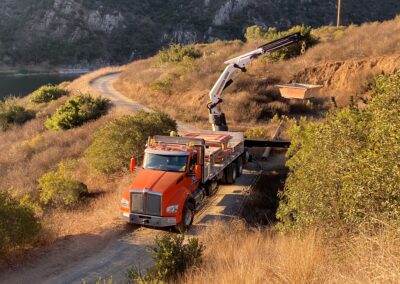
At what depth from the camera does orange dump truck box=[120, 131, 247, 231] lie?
1245 centimetres

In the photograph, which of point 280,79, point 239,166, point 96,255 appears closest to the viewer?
point 96,255

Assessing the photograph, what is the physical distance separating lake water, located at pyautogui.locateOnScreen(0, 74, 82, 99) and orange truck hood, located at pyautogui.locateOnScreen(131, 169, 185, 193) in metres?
61.3

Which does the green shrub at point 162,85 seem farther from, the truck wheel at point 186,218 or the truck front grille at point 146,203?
the truck front grille at point 146,203

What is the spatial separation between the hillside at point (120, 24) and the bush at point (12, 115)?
217ft

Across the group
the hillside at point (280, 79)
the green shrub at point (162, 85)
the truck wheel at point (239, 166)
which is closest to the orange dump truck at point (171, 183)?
the truck wheel at point (239, 166)

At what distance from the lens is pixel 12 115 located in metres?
38.1

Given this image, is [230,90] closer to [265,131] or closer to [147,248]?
[265,131]

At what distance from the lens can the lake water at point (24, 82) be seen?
71375 mm

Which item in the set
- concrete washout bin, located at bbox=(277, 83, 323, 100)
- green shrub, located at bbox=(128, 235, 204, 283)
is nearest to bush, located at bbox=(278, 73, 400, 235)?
green shrub, located at bbox=(128, 235, 204, 283)

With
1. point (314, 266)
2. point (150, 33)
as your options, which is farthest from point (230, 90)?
point (150, 33)

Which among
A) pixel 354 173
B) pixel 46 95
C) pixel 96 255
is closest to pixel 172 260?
pixel 96 255

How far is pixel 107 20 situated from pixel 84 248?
108 m

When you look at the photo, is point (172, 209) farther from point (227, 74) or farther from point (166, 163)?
point (227, 74)

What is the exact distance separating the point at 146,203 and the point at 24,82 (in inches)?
3066
